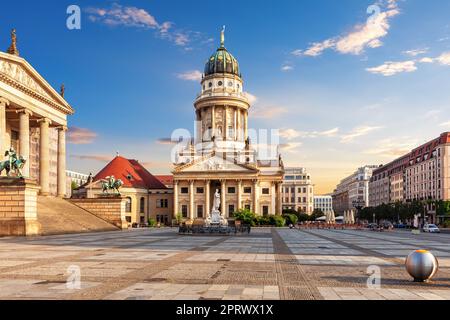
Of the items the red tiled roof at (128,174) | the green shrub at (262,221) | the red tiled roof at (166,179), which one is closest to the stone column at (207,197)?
the red tiled roof at (128,174)

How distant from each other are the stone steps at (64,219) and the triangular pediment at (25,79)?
14.2m

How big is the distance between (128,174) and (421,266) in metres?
109

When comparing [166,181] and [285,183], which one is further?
[285,183]

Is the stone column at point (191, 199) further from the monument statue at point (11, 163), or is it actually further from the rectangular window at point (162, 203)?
the monument statue at point (11, 163)

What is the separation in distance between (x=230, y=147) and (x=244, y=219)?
36.2 m

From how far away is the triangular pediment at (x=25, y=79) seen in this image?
5612 centimetres

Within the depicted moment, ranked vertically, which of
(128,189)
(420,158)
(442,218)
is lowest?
(442,218)

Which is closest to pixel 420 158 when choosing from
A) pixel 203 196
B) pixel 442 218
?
pixel 442 218

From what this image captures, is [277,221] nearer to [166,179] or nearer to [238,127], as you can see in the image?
[238,127]

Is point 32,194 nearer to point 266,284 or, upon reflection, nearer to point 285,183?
point 266,284

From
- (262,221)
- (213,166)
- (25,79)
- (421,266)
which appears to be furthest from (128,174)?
(421,266)

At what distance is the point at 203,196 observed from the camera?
116312 mm

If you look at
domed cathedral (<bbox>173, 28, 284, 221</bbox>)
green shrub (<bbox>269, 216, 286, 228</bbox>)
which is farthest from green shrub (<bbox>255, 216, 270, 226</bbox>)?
domed cathedral (<bbox>173, 28, 284, 221</bbox>)
